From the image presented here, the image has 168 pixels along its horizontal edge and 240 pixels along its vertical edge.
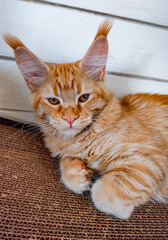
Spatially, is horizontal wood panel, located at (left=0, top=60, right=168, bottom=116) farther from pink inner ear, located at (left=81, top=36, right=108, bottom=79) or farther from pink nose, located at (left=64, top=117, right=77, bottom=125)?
pink nose, located at (left=64, top=117, right=77, bottom=125)

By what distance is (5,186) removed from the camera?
886mm

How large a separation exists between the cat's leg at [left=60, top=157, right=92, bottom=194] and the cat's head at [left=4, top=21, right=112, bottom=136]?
0.52 feet

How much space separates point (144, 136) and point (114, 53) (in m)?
0.66

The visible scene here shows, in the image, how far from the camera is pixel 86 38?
135cm

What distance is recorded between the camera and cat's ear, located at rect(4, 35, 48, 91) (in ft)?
3.03

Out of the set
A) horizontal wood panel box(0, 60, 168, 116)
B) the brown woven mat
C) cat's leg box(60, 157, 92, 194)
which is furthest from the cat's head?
horizontal wood panel box(0, 60, 168, 116)

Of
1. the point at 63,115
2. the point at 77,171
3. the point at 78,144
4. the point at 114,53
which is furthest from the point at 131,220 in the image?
the point at 114,53

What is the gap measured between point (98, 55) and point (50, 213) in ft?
2.49

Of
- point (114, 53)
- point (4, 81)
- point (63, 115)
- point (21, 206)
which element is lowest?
point (21, 206)

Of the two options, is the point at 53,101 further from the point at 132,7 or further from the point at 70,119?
the point at 132,7

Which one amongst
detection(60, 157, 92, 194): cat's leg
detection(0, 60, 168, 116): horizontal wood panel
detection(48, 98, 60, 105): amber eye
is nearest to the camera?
detection(60, 157, 92, 194): cat's leg

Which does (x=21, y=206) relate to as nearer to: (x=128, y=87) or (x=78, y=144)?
(x=78, y=144)

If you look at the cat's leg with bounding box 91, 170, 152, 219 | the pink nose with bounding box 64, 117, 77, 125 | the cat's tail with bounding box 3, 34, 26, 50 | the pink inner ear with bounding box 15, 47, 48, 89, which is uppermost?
the cat's tail with bounding box 3, 34, 26, 50

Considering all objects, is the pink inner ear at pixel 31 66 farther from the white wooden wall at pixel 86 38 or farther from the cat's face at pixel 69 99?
the white wooden wall at pixel 86 38
